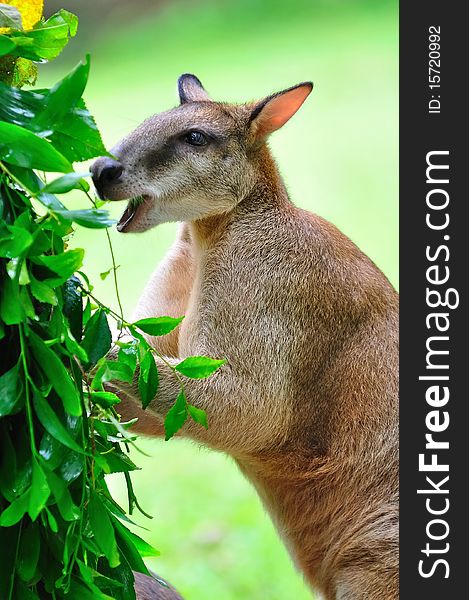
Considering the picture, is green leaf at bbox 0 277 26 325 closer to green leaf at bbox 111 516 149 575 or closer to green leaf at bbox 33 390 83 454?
green leaf at bbox 33 390 83 454

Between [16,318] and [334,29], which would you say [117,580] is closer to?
[16,318]

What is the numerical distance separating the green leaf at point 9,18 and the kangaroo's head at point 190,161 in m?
0.60

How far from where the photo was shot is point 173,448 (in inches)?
158

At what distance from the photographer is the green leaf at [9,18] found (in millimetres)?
1202

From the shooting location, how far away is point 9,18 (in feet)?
3.95

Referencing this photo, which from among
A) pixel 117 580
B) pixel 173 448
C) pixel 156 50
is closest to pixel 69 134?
pixel 117 580

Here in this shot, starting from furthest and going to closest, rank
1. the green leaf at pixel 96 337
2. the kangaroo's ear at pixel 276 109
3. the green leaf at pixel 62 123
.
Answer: the kangaroo's ear at pixel 276 109
the green leaf at pixel 96 337
the green leaf at pixel 62 123

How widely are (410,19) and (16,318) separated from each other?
43.3 inches

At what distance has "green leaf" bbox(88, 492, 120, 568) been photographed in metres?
1.21

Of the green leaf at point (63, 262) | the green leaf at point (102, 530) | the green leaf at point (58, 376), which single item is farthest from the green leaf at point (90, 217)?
the green leaf at point (102, 530)

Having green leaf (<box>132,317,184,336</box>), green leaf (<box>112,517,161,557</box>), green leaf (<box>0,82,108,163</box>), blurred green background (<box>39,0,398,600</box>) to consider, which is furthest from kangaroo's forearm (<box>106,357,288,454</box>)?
blurred green background (<box>39,0,398,600</box>)

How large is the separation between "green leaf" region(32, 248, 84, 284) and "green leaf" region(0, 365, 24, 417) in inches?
4.4

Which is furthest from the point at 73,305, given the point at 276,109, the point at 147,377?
the point at 276,109

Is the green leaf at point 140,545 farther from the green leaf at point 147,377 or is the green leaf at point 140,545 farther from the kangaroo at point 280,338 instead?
the kangaroo at point 280,338
